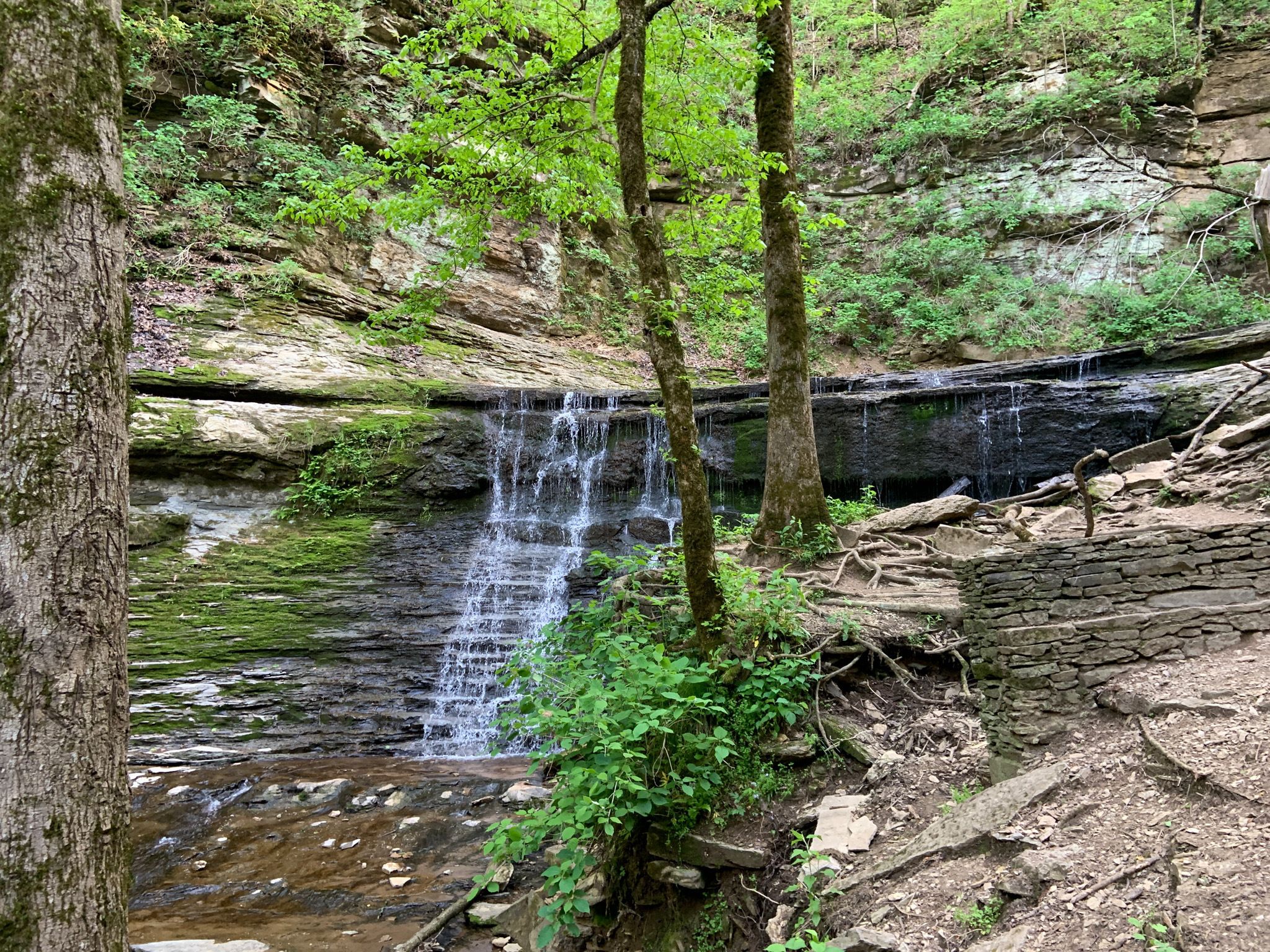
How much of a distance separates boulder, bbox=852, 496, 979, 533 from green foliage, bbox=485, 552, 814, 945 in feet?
9.36

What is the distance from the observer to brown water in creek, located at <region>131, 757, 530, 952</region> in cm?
436

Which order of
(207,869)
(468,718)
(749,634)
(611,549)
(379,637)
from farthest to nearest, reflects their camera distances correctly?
1. (611,549)
2. (379,637)
3. (468,718)
4. (207,869)
5. (749,634)

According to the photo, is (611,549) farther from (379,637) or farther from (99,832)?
(99,832)

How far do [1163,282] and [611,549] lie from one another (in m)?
13.4

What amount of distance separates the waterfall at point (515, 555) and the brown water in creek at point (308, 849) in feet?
2.50

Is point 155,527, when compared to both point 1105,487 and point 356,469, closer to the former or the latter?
point 356,469

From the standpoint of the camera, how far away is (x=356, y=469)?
11211mm

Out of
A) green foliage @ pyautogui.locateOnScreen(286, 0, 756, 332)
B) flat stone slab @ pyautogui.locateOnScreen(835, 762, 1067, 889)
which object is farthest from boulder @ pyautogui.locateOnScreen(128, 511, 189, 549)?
flat stone slab @ pyautogui.locateOnScreen(835, 762, 1067, 889)

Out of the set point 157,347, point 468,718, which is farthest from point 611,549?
point 157,347

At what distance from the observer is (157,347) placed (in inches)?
439

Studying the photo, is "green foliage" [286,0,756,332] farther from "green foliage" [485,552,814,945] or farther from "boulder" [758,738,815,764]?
"boulder" [758,738,815,764]

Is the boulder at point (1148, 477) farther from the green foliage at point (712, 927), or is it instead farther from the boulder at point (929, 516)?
the green foliage at point (712, 927)

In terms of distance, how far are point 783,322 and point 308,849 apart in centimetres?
682

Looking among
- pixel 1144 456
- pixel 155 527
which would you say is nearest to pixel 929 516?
pixel 1144 456
